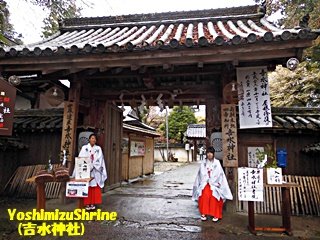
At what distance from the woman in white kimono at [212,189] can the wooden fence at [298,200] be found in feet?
3.22

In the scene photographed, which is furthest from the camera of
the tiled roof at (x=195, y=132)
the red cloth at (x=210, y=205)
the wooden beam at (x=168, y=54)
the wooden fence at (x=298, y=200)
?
the tiled roof at (x=195, y=132)

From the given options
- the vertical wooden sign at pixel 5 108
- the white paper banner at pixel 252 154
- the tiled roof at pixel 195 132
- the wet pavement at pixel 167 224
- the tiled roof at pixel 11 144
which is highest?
the tiled roof at pixel 195 132

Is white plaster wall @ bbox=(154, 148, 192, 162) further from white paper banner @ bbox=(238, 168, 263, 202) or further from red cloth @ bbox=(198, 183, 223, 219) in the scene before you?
white paper banner @ bbox=(238, 168, 263, 202)

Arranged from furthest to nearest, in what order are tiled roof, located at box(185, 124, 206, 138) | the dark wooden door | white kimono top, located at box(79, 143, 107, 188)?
1. tiled roof, located at box(185, 124, 206, 138)
2. the dark wooden door
3. white kimono top, located at box(79, 143, 107, 188)

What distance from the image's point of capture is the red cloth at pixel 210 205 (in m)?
5.25

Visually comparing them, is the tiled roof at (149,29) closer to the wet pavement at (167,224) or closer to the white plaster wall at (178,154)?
the wet pavement at (167,224)

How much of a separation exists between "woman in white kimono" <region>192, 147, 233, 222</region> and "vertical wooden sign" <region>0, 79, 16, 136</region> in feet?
13.9

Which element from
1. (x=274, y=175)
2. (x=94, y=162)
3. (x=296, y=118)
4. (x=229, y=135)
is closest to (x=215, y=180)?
(x=229, y=135)

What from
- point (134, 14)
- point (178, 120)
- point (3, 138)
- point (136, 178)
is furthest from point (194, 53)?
point (178, 120)

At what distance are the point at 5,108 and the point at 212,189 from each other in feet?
15.3

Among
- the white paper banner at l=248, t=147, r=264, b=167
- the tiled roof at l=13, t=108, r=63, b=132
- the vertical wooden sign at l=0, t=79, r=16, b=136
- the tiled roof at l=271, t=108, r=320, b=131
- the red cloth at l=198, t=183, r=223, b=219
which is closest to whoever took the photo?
the vertical wooden sign at l=0, t=79, r=16, b=136

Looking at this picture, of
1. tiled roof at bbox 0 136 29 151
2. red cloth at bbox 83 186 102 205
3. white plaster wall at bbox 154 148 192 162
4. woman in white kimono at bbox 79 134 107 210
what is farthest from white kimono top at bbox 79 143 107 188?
white plaster wall at bbox 154 148 192 162

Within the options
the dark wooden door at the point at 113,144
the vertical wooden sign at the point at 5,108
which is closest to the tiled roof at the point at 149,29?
the vertical wooden sign at the point at 5,108

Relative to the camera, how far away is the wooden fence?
6000 millimetres
